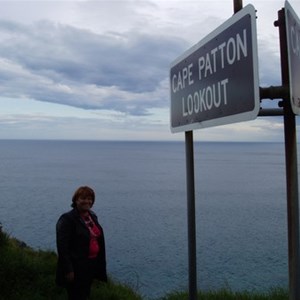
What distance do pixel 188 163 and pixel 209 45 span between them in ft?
3.56

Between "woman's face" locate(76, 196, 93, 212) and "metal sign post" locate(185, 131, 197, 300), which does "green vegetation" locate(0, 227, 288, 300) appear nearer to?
"woman's face" locate(76, 196, 93, 212)

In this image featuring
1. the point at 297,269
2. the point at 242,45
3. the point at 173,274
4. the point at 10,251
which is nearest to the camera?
the point at 297,269

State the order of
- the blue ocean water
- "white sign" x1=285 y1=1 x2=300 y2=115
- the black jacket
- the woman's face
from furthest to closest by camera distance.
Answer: the blue ocean water
the woman's face
the black jacket
"white sign" x1=285 y1=1 x2=300 y2=115

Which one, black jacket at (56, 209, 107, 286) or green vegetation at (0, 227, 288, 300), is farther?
green vegetation at (0, 227, 288, 300)

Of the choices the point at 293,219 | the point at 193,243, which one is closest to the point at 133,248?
the point at 193,243

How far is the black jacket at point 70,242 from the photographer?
5.02 m

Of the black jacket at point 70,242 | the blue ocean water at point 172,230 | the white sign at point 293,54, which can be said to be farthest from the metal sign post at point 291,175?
the blue ocean water at point 172,230

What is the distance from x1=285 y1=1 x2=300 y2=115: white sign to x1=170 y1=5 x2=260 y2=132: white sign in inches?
6.2

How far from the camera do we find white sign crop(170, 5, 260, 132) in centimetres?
205

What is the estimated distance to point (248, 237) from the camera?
23.8 m

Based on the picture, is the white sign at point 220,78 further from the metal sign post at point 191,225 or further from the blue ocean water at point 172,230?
the blue ocean water at point 172,230

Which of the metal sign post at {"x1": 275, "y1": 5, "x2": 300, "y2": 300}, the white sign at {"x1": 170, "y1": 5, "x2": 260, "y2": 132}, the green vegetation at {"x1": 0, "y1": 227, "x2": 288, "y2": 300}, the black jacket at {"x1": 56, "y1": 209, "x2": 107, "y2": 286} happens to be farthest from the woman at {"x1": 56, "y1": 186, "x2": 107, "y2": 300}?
the metal sign post at {"x1": 275, "y1": 5, "x2": 300, "y2": 300}

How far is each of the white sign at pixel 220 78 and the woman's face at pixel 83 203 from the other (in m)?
2.26

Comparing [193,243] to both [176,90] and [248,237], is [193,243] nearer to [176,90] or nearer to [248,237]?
[176,90]
